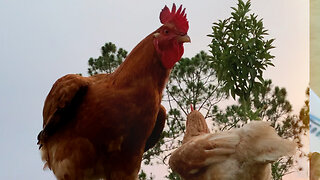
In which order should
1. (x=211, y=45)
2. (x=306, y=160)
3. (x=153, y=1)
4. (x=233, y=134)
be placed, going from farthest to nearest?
(x=306, y=160)
(x=211, y=45)
(x=153, y=1)
(x=233, y=134)

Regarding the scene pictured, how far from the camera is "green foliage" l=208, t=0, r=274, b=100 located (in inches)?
70.2

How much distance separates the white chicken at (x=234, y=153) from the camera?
1338 millimetres

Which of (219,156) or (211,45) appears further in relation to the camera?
(211,45)

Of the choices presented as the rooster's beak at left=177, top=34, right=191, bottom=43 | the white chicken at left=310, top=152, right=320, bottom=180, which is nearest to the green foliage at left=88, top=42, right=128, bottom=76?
the rooster's beak at left=177, top=34, right=191, bottom=43

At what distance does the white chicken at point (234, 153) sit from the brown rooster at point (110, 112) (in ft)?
0.62

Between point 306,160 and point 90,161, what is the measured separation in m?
1.15

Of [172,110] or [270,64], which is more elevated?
[270,64]

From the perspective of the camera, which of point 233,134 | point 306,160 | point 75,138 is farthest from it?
point 306,160

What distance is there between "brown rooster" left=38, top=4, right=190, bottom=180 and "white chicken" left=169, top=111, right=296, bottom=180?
0.62ft

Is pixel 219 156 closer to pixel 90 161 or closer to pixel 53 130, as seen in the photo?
pixel 90 161

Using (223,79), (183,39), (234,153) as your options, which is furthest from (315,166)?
(183,39)

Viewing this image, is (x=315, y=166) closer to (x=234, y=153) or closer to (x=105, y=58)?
(x=234, y=153)

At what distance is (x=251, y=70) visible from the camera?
1.80 m

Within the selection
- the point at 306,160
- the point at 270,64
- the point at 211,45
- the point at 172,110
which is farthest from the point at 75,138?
the point at 306,160
